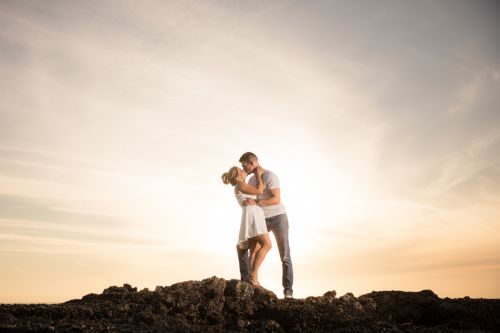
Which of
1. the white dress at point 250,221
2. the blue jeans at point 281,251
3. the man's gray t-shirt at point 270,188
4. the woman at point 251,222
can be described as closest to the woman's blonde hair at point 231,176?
the woman at point 251,222

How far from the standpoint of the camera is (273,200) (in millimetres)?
10742

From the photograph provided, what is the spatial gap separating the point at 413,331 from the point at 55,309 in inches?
273

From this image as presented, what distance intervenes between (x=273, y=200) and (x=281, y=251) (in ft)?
4.04

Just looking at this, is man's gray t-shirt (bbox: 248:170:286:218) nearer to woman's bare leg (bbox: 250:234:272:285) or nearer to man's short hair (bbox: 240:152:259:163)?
man's short hair (bbox: 240:152:259:163)

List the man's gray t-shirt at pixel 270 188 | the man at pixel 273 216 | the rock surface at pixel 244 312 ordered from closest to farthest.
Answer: the rock surface at pixel 244 312
the man at pixel 273 216
the man's gray t-shirt at pixel 270 188

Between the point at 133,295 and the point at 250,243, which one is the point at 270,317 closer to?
the point at 250,243

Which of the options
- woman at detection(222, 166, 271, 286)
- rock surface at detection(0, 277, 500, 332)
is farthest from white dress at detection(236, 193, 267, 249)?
rock surface at detection(0, 277, 500, 332)

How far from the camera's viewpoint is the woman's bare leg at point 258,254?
34.3 feet

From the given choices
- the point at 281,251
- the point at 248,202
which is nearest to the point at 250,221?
the point at 248,202

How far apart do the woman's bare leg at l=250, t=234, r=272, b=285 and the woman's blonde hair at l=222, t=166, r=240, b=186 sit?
142 cm

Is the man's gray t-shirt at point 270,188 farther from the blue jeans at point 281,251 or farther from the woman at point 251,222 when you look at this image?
the woman at point 251,222

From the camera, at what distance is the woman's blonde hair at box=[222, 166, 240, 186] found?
10.3m

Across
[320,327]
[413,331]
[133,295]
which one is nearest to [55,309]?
[133,295]

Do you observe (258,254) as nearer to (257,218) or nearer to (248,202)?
(257,218)
